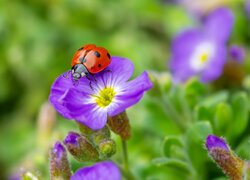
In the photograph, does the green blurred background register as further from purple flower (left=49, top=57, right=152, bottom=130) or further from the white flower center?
purple flower (left=49, top=57, right=152, bottom=130)

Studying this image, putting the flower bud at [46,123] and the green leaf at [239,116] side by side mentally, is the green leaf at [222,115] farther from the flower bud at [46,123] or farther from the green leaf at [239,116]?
the flower bud at [46,123]

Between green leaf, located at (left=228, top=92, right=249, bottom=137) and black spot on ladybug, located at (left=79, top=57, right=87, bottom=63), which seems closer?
black spot on ladybug, located at (left=79, top=57, right=87, bottom=63)

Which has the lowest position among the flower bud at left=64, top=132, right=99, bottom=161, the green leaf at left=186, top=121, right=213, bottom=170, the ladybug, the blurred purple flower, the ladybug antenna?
the flower bud at left=64, top=132, right=99, bottom=161

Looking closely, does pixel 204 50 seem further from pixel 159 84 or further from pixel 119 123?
pixel 119 123

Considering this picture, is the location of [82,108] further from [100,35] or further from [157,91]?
[100,35]

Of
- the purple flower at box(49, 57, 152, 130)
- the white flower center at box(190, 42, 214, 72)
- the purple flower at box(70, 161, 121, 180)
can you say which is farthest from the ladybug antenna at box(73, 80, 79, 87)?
the white flower center at box(190, 42, 214, 72)

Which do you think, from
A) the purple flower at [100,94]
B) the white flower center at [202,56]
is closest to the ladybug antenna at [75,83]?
the purple flower at [100,94]
